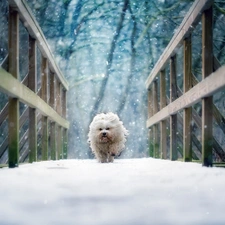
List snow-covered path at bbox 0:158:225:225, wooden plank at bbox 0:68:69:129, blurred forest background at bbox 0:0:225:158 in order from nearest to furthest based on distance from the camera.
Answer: snow-covered path at bbox 0:158:225:225 < wooden plank at bbox 0:68:69:129 < blurred forest background at bbox 0:0:225:158

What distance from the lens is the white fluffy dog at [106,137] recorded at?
625cm

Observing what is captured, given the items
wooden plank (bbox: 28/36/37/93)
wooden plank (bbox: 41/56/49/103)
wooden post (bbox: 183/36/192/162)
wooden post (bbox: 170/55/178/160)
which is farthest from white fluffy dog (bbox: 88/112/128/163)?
wooden post (bbox: 183/36/192/162)

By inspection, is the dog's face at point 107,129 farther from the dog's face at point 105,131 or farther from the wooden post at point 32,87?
the wooden post at point 32,87

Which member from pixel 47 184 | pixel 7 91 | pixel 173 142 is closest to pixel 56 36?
pixel 173 142

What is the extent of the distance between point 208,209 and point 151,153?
749 centimetres

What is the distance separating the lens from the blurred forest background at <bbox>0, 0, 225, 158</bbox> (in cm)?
1191

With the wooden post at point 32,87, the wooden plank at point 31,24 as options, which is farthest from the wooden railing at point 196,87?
the wooden post at point 32,87

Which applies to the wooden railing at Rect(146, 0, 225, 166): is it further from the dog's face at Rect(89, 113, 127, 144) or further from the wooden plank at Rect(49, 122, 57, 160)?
the wooden plank at Rect(49, 122, 57, 160)

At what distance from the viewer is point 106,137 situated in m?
6.25

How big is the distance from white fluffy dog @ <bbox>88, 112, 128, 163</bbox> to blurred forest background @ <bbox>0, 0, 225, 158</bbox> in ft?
15.7

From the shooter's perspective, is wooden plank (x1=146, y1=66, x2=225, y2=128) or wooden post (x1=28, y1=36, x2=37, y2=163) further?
wooden post (x1=28, y1=36, x2=37, y2=163)

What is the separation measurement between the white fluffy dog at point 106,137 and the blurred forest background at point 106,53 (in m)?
4.79

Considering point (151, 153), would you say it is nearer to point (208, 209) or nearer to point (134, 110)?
point (134, 110)

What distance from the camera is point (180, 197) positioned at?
1821mm
